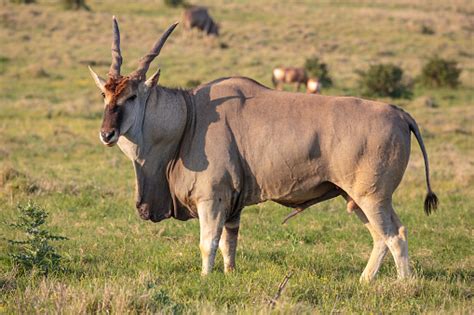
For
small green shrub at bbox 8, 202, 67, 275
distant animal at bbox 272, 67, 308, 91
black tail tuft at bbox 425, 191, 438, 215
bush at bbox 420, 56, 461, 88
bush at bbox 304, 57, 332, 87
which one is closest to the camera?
small green shrub at bbox 8, 202, 67, 275

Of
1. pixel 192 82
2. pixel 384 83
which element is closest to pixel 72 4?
pixel 192 82

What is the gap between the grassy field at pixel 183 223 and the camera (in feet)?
20.3

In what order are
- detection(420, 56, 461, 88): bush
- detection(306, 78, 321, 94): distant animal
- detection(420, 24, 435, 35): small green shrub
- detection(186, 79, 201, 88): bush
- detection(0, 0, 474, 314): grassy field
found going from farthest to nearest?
detection(420, 24, 435, 35): small green shrub
detection(420, 56, 461, 88): bush
detection(186, 79, 201, 88): bush
detection(306, 78, 321, 94): distant animal
detection(0, 0, 474, 314): grassy field

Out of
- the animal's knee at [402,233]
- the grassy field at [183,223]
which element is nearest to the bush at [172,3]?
the grassy field at [183,223]

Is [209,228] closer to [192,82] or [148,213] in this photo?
[148,213]

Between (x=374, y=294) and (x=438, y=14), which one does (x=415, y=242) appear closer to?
(x=374, y=294)

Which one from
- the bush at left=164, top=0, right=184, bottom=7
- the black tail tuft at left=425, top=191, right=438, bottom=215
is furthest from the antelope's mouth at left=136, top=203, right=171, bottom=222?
the bush at left=164, top=0, right=184, bottom=7

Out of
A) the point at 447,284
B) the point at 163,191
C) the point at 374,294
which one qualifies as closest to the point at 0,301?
the point at 163,191

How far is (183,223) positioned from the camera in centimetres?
1018

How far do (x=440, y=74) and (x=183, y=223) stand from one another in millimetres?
16551

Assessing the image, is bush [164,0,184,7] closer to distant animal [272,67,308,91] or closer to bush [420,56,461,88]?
distant animal [272,67,308,91]

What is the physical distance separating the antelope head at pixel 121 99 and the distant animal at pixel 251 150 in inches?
0.5

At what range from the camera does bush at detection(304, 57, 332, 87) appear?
2469 centimetres

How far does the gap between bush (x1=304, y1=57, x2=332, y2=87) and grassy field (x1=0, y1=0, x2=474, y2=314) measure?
18.6 inches
